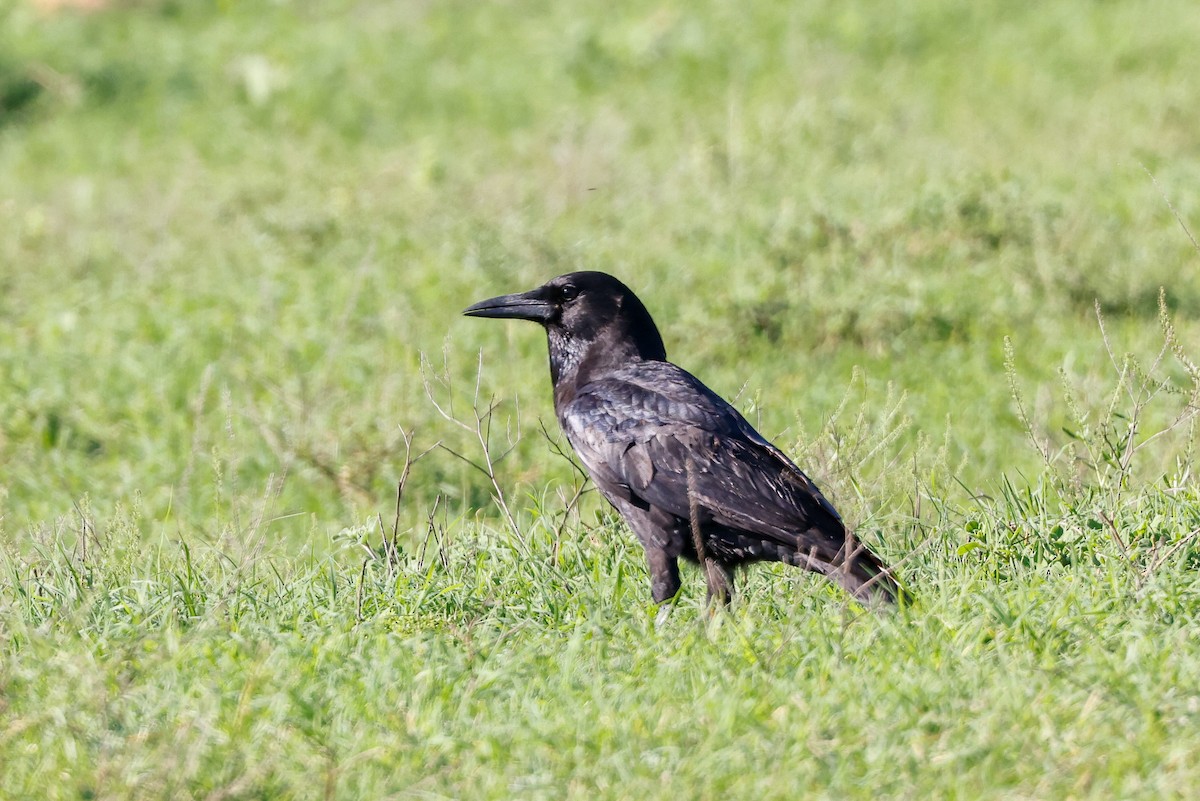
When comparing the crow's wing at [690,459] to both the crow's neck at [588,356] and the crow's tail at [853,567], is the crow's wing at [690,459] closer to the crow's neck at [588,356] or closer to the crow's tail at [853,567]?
the crow's tail at [853,567]

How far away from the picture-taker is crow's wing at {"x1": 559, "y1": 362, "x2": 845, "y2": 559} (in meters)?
4.96

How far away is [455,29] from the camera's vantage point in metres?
17.5

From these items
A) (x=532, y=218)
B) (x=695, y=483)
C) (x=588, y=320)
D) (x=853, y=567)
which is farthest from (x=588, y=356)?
(x=532, y=218)

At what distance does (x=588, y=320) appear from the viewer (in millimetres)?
5965

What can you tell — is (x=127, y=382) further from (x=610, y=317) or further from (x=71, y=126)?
(x=71, y=126)

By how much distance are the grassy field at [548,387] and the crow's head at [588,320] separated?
1.27 ft

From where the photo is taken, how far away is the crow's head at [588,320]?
19.4 ft

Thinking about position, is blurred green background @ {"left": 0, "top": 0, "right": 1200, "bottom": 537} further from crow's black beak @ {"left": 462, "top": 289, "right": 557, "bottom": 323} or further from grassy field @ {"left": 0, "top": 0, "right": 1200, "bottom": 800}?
crow's black beak @ {"left": 462, "top": 289, "right": 557, "bottom": 323}

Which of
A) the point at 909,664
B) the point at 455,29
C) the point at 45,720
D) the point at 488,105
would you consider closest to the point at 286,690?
the point at 45,720

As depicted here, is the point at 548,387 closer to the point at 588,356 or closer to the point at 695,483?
the point at 588,356

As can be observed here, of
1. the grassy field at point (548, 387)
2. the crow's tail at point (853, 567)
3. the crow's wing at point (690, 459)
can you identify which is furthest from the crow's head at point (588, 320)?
the crow's tail at point (853, 567)

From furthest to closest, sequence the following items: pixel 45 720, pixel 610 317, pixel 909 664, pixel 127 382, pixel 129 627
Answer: pixel 127 382, pixel 610 317, pixel 129 627, pixel 909 664, pixel 45 720

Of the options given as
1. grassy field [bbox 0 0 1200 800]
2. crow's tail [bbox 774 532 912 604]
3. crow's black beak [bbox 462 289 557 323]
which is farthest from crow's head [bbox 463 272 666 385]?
crow's tail [bbox 774 532 912 604]

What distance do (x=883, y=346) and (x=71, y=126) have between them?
9.96 metres
